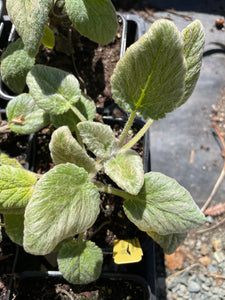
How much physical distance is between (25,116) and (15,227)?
29 cm

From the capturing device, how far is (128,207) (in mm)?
640

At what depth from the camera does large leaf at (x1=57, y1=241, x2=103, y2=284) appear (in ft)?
2.17

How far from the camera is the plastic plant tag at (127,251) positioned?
27.6 inches

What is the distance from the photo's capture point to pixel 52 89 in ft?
2.36

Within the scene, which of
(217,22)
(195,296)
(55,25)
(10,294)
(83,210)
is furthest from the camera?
(217,22)

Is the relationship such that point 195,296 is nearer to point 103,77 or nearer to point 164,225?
point 164,225

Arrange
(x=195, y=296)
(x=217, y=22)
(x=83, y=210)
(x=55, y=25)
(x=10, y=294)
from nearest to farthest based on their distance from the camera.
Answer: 1. (x=83, y=210)
2. (x=10, y=294)
3. (x=55, y=25)
4. (x=195, y=296)
5. (x=217, y=22)

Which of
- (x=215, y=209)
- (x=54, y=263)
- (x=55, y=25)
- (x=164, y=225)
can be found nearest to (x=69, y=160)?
(x=164, y=225)

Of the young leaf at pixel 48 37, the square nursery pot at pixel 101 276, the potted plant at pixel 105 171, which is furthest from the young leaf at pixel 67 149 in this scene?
the young leaf at pixel 48 37

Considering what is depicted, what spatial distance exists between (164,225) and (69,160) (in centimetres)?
22

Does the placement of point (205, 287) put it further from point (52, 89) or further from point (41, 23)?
point (41, 23)

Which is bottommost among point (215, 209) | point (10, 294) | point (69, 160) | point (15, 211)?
point (215, 209)

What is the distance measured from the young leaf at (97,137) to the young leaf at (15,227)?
0.24 metres

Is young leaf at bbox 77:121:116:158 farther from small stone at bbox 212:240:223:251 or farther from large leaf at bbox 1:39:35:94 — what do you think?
small stone at bbox 212:240:223:251
